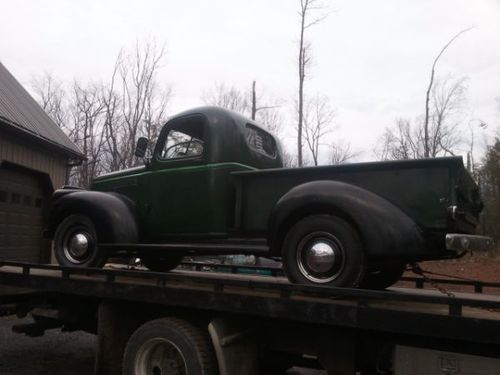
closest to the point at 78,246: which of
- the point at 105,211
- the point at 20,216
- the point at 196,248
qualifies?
the point at 105,211

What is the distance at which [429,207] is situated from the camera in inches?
149

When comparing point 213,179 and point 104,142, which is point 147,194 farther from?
point 104,142

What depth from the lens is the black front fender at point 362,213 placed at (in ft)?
12.0

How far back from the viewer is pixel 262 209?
15.1 ft

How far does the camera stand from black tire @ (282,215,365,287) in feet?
12.4

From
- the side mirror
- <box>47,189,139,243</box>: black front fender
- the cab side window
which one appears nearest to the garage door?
<box>47,189,139,243</box>: black front fender

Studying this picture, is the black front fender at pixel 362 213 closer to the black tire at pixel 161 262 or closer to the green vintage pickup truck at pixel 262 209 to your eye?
the green vintage pickup truck at pixel 262 209

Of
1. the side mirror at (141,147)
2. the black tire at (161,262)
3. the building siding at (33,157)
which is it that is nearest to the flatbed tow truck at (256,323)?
the black tire at (161,262)

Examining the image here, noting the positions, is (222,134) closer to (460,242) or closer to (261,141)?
(261,141)

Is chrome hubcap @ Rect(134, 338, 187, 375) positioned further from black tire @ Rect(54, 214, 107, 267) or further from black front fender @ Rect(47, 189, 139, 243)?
black tire @ Rect(54, 214, 107, 267)

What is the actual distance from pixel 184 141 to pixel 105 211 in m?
1.12

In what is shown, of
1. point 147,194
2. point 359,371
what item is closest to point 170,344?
point 359,371

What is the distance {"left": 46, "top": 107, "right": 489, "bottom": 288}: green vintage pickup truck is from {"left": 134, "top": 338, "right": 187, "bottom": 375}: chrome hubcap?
992 millimetres

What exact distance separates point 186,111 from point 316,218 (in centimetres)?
224
